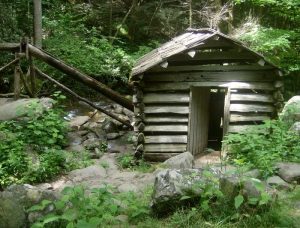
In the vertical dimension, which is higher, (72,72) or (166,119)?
(72,72)

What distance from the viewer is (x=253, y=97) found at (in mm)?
9594

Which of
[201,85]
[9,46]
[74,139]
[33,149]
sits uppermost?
[9,46]

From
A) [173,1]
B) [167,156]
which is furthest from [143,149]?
[173,1]

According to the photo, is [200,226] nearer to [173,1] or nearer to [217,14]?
[217,14]

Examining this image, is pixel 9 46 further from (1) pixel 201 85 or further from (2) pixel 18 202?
(2) pixel 18 202

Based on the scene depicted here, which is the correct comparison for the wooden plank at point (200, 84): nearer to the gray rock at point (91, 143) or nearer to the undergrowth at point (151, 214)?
the gray rock at point (91, 143)

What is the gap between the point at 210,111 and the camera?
12336 mm

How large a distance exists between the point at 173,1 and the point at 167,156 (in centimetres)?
966

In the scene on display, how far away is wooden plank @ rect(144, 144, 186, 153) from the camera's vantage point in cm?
961

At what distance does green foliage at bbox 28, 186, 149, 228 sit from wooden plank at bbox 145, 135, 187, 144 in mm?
4061

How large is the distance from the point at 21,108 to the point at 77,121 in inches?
107

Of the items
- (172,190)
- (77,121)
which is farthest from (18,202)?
(77,121)

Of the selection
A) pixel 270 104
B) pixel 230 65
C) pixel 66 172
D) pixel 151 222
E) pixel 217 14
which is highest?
pixel 217 14

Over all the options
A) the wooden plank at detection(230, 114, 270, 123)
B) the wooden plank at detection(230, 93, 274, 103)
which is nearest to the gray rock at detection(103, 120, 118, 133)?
the wooden plank at detection(230, 114, 270, 123)
